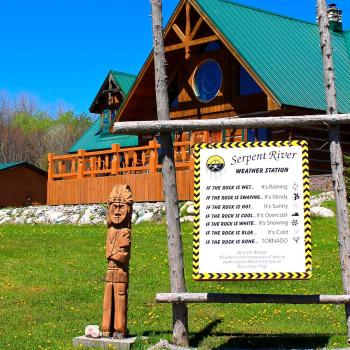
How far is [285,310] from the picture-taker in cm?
1063

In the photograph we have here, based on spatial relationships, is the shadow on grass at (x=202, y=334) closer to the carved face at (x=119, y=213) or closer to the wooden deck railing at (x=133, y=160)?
the carved face at (x=119, y=213)

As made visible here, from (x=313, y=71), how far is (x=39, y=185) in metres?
20.6

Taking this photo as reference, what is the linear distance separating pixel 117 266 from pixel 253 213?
183cm

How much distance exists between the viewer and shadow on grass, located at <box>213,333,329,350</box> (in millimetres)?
8453

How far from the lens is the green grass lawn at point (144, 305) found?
8.94 m

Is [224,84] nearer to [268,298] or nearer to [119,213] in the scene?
[119,213]

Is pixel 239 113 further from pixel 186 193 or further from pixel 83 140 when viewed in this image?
pixel 83 140

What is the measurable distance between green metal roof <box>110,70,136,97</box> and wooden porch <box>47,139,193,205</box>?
710cm

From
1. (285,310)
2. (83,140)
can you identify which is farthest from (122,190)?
(83,140)

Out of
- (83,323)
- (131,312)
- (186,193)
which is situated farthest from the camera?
(186,193)

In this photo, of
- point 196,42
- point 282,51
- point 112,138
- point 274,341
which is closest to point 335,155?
point 274,341

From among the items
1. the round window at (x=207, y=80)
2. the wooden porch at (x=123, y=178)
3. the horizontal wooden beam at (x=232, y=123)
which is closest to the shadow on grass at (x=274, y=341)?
the horizontal wooden beam at (x=232, y=123)

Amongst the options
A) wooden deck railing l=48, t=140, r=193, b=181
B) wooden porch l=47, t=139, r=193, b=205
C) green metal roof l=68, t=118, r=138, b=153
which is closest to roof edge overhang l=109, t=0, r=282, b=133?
wooden deck railing l=48, t=140, r=193, b=181

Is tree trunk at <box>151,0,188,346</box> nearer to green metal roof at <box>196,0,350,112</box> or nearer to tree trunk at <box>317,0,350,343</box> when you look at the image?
tree trunk at <box>317,0,350,343</box>
